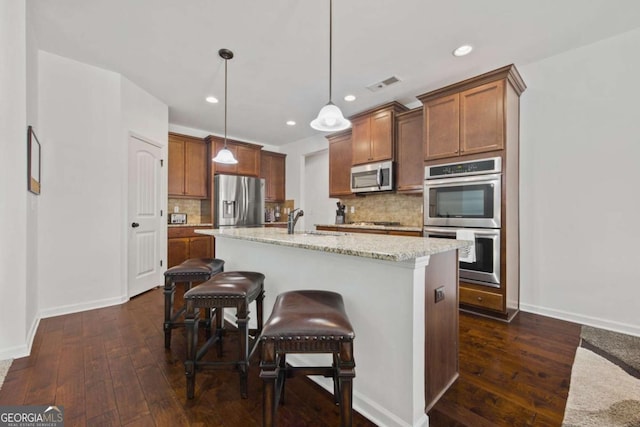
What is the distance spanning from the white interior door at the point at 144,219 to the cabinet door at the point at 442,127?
11.8 feet

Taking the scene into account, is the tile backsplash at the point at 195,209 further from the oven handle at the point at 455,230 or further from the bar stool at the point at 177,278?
the oven handle at the point at 455,230

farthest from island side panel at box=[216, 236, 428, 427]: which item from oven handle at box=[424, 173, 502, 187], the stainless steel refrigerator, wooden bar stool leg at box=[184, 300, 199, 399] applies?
the stainless steel refrigerator

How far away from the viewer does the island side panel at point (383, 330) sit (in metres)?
1.24

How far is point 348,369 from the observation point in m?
1.06

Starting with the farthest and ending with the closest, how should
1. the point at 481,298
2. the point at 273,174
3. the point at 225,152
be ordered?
the point at 273,174
the point at 225,152
the point at 481,298

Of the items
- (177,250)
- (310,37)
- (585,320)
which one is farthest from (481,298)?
(177,250)

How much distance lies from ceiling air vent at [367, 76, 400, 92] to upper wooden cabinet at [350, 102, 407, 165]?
395mm

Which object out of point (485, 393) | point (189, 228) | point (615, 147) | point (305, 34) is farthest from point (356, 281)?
point (189, 228)

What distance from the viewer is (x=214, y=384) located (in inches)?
64.8

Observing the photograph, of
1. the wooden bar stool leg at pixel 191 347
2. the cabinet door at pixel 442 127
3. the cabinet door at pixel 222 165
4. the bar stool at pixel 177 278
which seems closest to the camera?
the wooden bar stool leg at pixel 191 347

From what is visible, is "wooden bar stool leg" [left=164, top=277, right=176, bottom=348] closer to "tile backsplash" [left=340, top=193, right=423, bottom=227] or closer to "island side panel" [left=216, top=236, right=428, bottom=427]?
"island side panel" [left=216, top=236, right=428, bottom=427]

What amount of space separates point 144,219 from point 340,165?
119 inches

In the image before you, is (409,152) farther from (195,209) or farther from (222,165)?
(195,209)

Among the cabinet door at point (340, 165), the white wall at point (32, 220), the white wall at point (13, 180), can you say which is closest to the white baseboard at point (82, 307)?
the white wall at point (32, 220)
